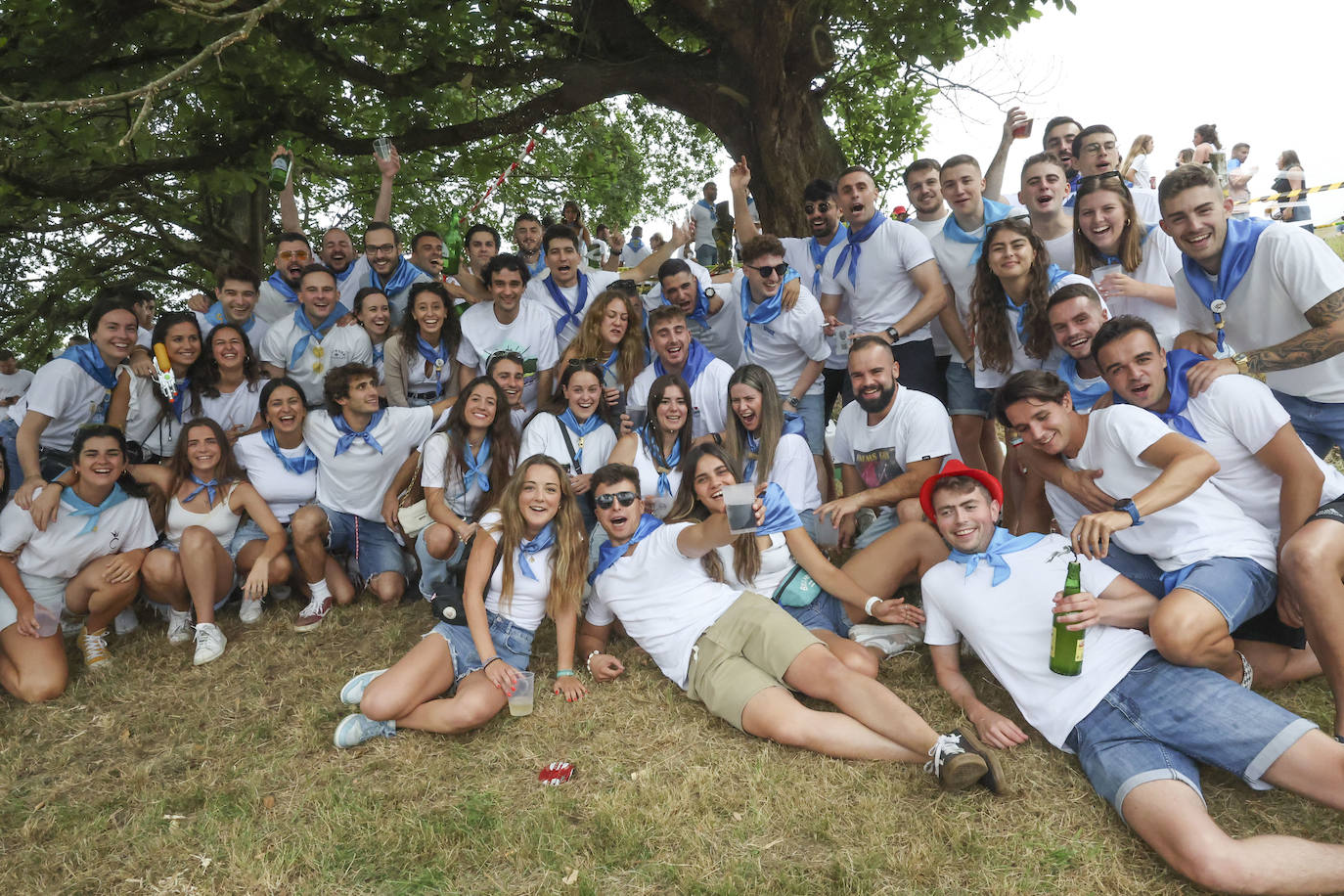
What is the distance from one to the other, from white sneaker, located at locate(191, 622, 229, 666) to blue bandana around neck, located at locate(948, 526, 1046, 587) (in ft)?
14.2

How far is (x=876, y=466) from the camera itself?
15.6 ft

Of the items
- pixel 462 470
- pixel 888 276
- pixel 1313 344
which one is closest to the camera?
pixel 1313 344

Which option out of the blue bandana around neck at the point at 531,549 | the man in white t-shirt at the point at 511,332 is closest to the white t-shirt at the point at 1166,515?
the blue bandana around neck at the point at 531,549

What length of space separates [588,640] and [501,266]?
2.83 m

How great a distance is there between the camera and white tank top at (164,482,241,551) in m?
5.36

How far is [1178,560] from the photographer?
341cm

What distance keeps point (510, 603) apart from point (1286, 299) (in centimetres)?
388

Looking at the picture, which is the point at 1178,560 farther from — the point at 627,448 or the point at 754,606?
the point at 627,448

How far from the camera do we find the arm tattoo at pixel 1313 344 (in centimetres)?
343

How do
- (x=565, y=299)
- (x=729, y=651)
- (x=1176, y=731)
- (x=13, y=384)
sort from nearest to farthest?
(x=1176, y=731) < (x=729, y=651) < (x=565, y=299) < (x=13, y=384)

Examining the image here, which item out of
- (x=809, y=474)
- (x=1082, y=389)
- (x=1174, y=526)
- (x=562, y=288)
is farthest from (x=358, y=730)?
(x=1082, y=389)

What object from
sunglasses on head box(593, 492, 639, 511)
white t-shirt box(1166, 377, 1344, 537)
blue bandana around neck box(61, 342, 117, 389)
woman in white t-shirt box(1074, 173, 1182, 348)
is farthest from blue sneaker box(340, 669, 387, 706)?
woman in white t-shirt box(1074, 173, 1182, 348)

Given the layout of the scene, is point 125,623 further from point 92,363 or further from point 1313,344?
point 1313,344

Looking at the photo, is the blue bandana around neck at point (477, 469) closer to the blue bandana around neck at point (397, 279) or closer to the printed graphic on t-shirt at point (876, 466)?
the blue bandana around neck at point (397, 279)
